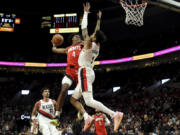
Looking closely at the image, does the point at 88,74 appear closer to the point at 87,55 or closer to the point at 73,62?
the point at 87,55

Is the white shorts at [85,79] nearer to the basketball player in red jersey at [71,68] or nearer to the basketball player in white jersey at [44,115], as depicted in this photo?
the basketball player in red jersey at [71,68]

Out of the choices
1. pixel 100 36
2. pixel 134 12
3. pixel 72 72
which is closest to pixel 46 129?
pixel 72 72

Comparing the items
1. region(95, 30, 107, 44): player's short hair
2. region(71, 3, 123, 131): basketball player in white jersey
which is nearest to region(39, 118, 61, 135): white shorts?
region(71, 3, 123, 131): basketball player in white jersey

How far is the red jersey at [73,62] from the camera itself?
279 inches

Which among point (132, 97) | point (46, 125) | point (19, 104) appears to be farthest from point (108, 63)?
point (46, 125)

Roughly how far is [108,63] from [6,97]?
369 inches

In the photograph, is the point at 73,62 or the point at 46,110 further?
the point at 46,110

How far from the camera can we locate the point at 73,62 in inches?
284

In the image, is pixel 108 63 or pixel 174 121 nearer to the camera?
pixel 174 121

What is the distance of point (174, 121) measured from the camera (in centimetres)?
1570

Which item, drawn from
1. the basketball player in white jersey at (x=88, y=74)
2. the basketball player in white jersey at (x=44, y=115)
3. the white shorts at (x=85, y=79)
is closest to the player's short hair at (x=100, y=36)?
the basketball player in white jersey at (x=88, y=74)

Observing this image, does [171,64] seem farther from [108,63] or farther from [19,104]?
[19,104]

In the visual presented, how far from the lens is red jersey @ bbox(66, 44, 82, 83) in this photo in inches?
279

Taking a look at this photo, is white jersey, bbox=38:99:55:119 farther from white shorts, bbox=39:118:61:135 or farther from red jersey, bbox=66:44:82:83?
red jersey, bbox=66:44:82:83
